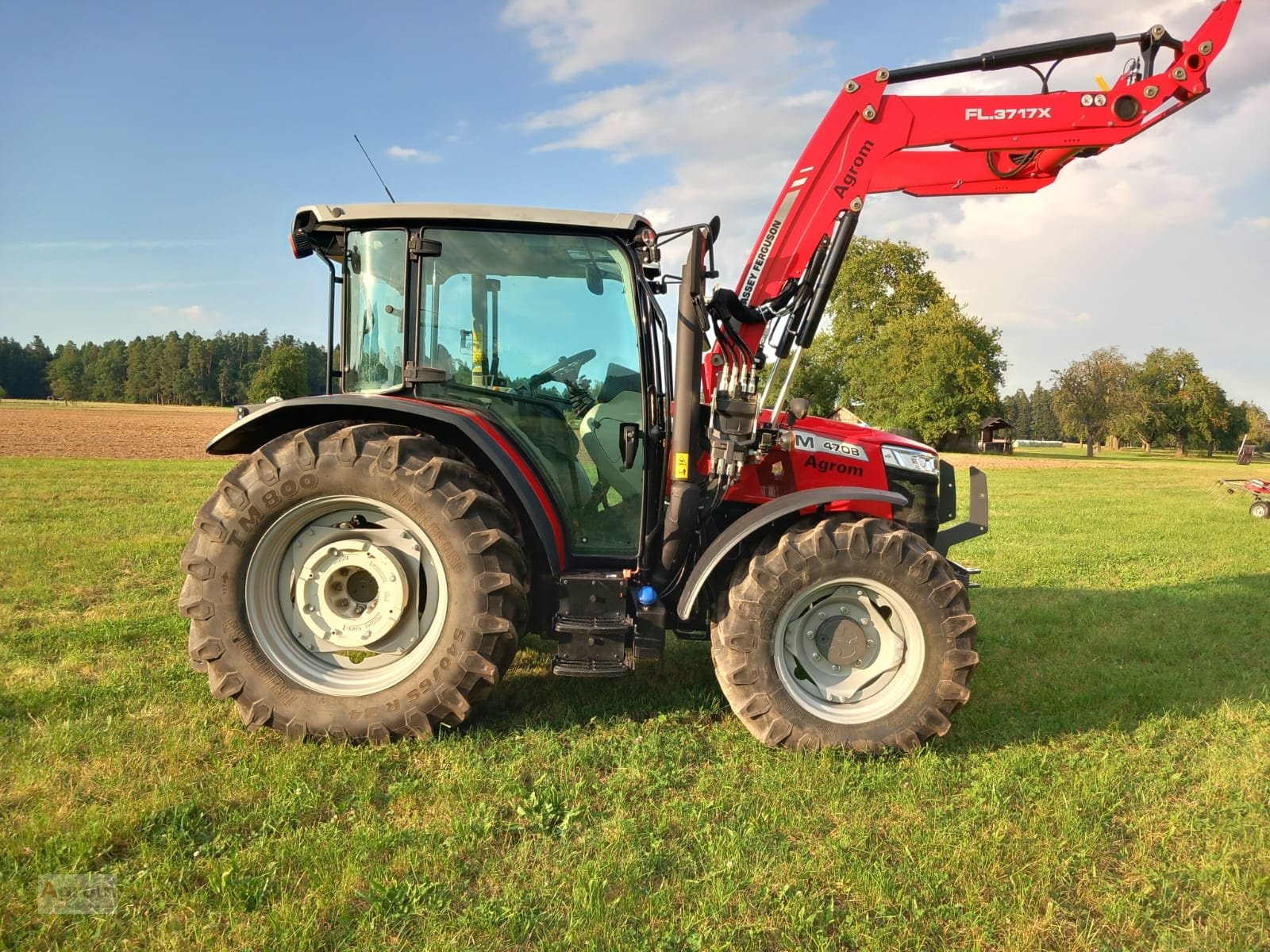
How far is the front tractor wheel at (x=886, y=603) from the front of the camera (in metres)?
3.64

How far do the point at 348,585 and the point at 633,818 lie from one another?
1.75 metres

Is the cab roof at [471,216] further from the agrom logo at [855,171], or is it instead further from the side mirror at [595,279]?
the agrom logo at [855,171]

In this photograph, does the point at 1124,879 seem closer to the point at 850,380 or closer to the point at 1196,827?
the point at 1196,827

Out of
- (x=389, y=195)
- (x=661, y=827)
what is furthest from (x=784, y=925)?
(x=389, y=195)

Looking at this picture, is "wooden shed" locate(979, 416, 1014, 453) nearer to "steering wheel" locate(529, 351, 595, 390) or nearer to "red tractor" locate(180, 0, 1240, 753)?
"red tractor" locate(180, 0, 1240, 753)

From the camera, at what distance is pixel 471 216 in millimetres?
3783

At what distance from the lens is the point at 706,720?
4031 mm

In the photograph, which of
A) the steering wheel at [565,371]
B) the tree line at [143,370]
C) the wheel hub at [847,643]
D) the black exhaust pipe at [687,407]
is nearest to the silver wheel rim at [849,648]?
the wheel hub at [847,643]

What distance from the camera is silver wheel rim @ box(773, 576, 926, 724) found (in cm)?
379

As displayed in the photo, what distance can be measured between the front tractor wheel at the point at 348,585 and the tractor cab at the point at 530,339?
1.47 ft

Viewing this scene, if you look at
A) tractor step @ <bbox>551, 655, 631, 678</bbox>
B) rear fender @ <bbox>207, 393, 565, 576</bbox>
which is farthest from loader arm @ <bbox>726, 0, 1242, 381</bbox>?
tractor step @ <bbox>551, 655, 631, 678</bbox>

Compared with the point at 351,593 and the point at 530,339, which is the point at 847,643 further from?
the point at 351,593

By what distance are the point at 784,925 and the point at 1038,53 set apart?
166 inches

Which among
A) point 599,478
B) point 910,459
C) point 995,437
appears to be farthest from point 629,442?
point 995,437
